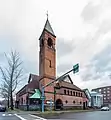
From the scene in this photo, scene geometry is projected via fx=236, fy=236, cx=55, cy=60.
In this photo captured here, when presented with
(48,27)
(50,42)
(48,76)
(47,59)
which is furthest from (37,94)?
(48,27)

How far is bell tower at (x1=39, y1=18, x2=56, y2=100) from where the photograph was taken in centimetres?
5331

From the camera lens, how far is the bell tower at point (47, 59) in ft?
175

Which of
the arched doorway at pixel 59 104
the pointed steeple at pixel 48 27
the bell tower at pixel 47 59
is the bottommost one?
the arched doorway at pixel 59 104

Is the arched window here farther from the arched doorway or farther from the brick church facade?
the arched doorway

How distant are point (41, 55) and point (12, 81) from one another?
29.5 feet

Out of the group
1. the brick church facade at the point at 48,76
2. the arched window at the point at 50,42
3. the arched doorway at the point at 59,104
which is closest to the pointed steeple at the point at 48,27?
the brick church facade at the point at 48,76

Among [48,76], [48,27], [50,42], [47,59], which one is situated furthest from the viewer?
[48,27]

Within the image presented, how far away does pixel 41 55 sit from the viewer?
55.4m

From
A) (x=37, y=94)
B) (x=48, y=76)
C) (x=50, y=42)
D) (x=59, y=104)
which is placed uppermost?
(x=50, y=42)

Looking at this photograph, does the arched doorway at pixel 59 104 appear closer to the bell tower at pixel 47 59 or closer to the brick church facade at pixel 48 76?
the brick church facade at pixel 48 76

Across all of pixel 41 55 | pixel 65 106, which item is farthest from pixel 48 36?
pixel 65 106

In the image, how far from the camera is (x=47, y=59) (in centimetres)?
5406

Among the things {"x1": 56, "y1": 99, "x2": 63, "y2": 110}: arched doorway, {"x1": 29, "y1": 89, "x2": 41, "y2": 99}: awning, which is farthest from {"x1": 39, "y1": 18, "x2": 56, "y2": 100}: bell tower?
{"x1": 56, "y1": 99, "x2": 63, "y2": 110}: arched doorway

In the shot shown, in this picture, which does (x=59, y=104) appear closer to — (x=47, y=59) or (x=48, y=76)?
(x=48, y=76)
